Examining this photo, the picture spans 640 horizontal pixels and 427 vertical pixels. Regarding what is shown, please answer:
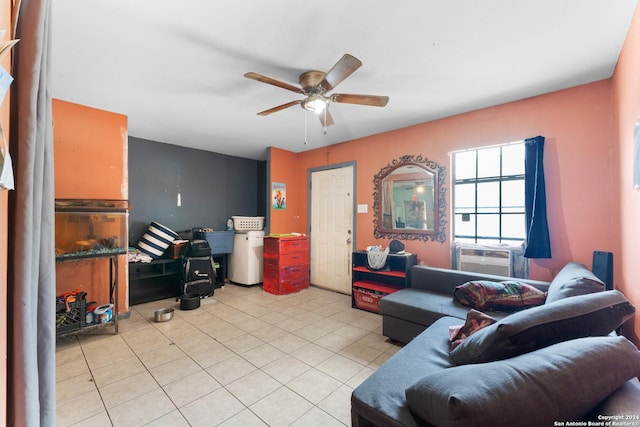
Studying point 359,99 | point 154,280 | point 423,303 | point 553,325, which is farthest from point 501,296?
point 154,280

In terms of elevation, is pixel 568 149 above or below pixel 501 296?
above

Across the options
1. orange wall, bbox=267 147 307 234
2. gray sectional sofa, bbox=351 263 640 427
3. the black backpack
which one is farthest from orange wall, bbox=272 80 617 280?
the black backpack

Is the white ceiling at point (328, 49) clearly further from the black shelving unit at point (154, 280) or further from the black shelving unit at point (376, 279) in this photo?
the black shelving unit at point (154, 280)

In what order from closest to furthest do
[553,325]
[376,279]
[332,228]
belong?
[553,325], [376,279], [332,228]

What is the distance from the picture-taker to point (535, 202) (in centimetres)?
262

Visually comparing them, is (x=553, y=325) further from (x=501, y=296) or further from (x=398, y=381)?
(x=501, y=296)

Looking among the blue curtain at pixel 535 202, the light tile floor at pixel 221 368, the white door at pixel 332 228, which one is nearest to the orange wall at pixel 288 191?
the white door at pixel 332 228

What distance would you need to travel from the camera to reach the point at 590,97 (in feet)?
8.12

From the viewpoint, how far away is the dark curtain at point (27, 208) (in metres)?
0.73

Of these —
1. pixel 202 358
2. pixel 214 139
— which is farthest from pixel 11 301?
pixel 214 139

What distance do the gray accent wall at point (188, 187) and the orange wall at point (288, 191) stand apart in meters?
0.83

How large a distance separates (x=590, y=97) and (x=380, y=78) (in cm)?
196

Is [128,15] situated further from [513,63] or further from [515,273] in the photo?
[515,273]

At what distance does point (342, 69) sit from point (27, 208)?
1.75 m
